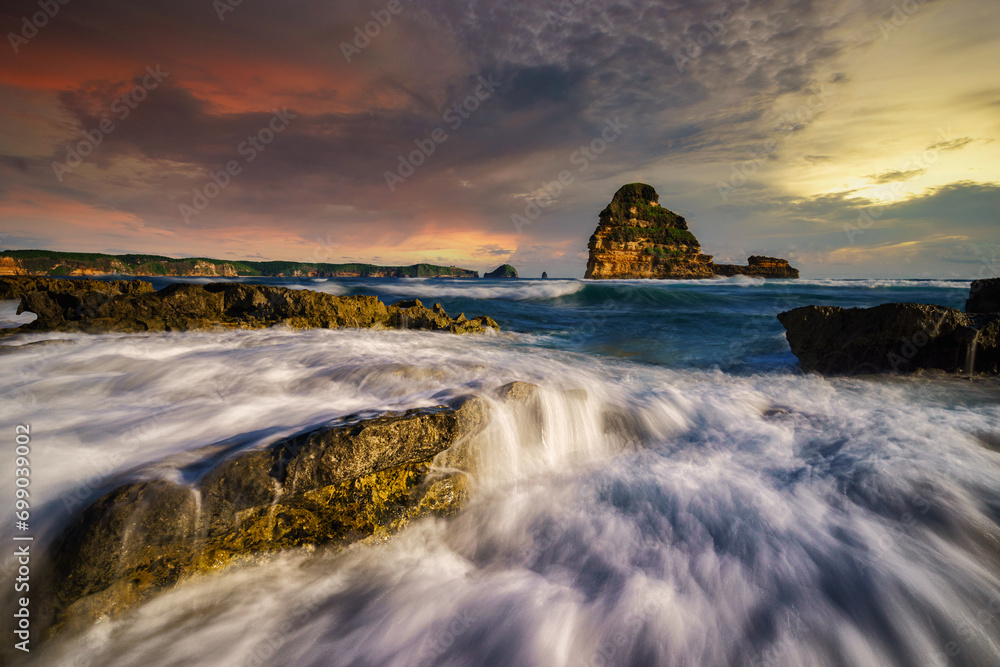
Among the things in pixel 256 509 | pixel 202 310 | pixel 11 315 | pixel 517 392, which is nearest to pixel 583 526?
pixel 517 392

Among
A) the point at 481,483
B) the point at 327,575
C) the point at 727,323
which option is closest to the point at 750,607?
the point at 481,483

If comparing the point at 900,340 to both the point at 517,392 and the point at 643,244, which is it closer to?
the point at 517,392

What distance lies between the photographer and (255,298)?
8.31 m

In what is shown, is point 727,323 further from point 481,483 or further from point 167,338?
point 167,338

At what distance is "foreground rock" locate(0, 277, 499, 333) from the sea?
7.31 ft

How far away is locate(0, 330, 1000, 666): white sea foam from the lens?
6.47 ft

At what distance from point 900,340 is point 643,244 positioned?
66551 mm

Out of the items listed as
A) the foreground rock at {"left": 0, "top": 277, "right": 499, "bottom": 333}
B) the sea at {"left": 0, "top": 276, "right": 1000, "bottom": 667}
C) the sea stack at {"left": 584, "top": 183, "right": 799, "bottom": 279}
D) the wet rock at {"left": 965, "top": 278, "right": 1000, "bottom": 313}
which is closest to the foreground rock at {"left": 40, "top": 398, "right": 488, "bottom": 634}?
the sea at {"left": 0, "top": 276, "right": 1000, "bottom": 667}

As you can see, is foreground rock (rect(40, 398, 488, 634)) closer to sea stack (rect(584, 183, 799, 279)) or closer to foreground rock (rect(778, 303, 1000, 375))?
foreground rock (rect(778, 303, 1000, 375))

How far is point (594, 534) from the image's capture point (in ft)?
8.90

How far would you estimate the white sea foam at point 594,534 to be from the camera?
197 cm

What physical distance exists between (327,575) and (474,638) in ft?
3.17

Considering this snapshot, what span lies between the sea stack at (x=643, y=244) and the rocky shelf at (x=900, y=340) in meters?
60.8

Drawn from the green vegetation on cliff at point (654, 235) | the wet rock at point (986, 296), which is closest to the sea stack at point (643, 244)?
the green vegetation on cliff at point (654, 235)
